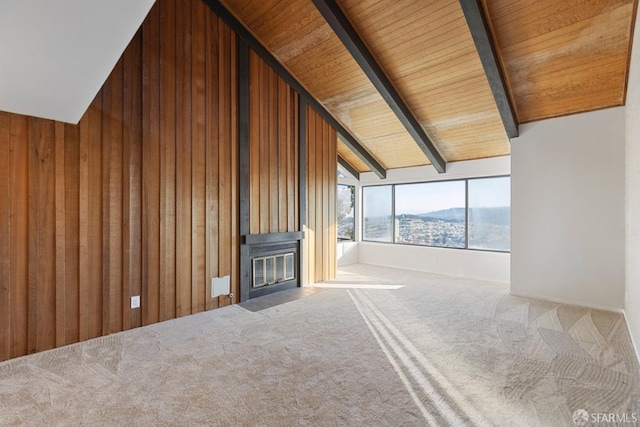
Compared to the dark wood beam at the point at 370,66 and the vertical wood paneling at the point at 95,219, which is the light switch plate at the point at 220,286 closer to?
the vertical wood paneling at the point at 95,219

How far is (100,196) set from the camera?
320 centimetres

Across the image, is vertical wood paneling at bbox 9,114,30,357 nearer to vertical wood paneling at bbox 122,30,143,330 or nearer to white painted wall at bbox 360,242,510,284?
vertical wood paneling at bbox 122,30,143,330

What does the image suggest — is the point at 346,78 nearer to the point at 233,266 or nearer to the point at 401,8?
the point at 401,8

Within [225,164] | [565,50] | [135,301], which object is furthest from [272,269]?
[565,50]

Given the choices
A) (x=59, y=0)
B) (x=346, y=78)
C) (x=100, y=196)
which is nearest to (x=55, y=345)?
(x=100, y=196)

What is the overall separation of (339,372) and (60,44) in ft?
9.29

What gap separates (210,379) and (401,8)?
418cm

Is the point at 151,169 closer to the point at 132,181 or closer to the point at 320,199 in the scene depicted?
the point at 132,181

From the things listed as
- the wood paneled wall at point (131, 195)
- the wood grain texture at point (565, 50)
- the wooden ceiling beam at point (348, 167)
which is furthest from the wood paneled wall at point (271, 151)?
the wood grain texture at point (565, 50)

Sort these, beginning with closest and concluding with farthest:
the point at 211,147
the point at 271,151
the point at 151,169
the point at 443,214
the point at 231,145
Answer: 1. the point at 151,169
2. the point at 211,147
3. the point at 231,145
4. the point at 271,151
5. the point at 443,214

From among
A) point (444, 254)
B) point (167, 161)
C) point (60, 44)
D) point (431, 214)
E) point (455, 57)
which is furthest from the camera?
point (431, 214)

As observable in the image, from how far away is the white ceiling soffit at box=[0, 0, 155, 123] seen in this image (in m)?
1.38
